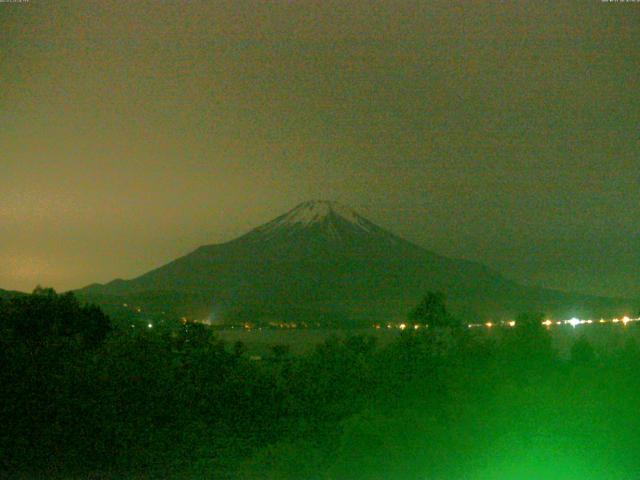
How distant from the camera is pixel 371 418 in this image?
8.25 m

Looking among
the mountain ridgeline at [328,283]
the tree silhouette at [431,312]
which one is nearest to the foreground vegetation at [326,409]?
the tree silhouette at [431,312]

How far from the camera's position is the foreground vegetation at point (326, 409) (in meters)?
7.49

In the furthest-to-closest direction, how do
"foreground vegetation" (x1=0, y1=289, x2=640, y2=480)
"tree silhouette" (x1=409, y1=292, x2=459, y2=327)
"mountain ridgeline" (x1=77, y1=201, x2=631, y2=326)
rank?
1. "mountain ridgeline" (x1=77, y1=201, x2=631, y2=326)
2. "tree silhouette" (x1=409, y1=292, x2=459, y2=327)
3. "foreground vegetation" (x1=0, y1=289, x2=640, y2=480)

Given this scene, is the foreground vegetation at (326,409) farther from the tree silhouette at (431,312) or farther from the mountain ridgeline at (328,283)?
the mountain ridgeline at (328,283)

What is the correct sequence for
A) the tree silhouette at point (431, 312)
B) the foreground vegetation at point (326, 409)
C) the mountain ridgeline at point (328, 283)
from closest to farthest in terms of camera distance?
the foreground vegetation at point (326, 409) < the tree silhouette at point (431, 312) < the mountain ridgeline at point (328, 283)

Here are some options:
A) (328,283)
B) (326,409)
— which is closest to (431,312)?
(326,409)

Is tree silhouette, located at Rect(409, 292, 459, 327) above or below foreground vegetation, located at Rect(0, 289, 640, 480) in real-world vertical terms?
above

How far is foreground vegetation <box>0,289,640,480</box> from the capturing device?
7488 mm

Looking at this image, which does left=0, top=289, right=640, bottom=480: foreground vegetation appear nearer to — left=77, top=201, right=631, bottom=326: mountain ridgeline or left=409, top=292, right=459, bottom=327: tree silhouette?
left=409, top=292, right=459, bottom=327: tree silhouette

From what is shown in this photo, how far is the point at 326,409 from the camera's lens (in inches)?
392

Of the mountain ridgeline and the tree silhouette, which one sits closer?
the tree silhouette

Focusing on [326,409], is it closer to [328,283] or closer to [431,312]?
[431,312]

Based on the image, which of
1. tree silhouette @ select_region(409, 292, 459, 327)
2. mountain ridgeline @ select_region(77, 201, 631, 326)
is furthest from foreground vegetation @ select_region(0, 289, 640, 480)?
mountain ridgeline @ select_region(77, 201, 631, 326)


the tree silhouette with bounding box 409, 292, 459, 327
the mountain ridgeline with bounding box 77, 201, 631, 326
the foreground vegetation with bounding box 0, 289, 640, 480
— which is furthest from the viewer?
the mountain ridgeline with bounding box 77, 201, 631, 326
